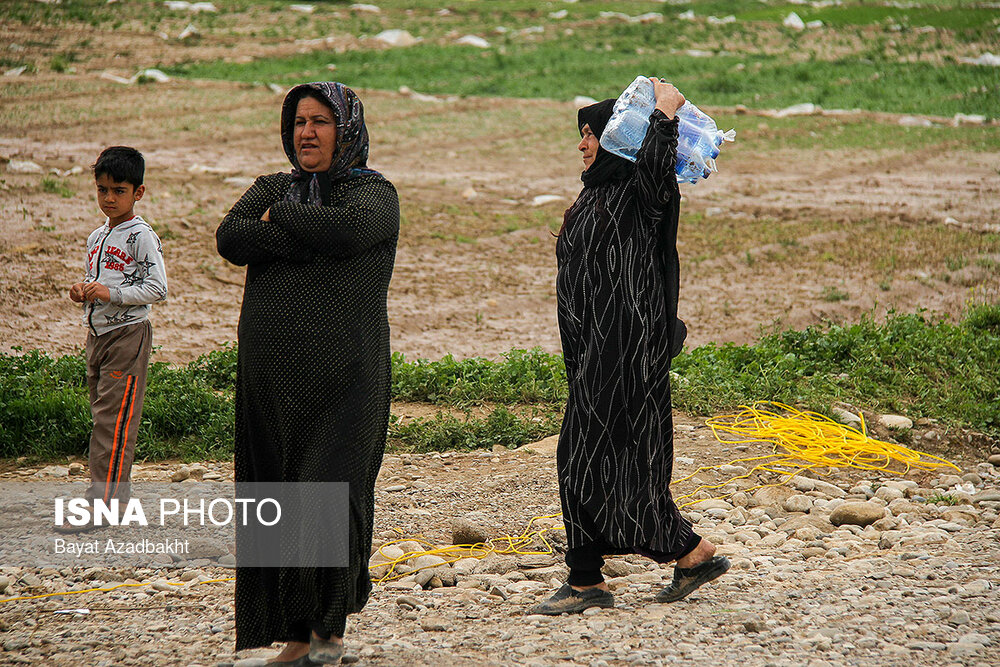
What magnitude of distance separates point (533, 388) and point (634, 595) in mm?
2438

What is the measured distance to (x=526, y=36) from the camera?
23.6 m

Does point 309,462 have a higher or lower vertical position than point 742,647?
higher

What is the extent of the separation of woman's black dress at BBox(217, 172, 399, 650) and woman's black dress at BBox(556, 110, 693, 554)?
80 cm

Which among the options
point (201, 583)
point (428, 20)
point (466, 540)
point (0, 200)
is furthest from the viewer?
point (428, 20)

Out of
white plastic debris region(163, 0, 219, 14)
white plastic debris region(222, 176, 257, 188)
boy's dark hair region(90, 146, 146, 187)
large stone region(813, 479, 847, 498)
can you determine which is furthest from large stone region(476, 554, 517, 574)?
white plastic debris region(163, 0, 219, 14)

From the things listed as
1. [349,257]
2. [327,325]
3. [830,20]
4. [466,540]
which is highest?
[830,20]

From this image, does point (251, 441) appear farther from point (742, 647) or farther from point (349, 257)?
point (742, 647)

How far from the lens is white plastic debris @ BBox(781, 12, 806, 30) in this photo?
25.7 m

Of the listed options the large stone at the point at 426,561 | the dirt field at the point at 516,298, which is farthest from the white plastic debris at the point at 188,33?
the large stone at the point at 426,561

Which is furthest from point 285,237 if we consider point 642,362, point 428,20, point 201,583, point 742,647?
point 428,20

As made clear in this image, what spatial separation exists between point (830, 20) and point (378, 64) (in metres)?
14.4

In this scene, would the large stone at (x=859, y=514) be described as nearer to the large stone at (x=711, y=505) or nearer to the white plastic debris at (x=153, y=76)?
the large stone at (x=711, y=505)

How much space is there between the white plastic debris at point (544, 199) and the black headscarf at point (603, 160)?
7.84 metres

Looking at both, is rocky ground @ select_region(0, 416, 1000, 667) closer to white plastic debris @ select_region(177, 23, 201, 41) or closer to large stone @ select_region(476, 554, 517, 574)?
large stone @ select_region(476, 554, 517, 574)
